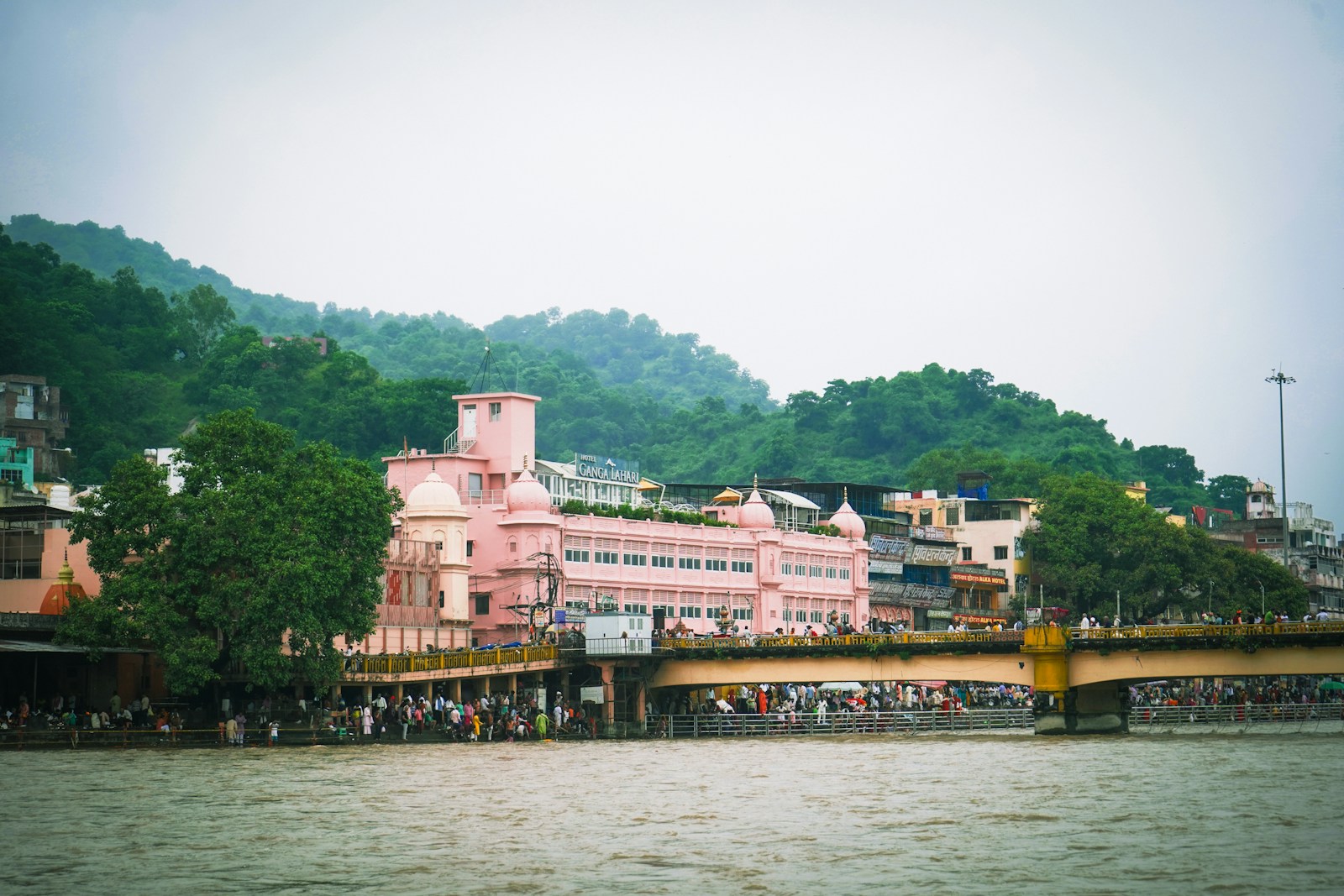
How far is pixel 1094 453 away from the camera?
188 metres

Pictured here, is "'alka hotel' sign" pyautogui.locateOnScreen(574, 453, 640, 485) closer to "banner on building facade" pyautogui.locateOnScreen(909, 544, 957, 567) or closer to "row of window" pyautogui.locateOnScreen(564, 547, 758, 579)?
"row of window" pyautogui.locateOnScreen(564, 547, 758, 579)

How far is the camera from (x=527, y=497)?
9938cm

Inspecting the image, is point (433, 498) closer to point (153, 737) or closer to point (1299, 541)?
point (153, 737)

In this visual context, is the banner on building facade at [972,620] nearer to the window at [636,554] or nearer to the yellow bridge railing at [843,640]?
the window at [636,554]

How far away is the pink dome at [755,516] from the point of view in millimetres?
113062

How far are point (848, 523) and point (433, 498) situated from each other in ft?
115

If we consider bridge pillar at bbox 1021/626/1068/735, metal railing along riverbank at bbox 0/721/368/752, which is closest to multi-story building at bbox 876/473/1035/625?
bridge pillar at bbox 1021/626/1068/735

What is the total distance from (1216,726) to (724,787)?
3951 centimetres

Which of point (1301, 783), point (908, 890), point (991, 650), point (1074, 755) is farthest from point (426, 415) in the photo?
point (908, 890)

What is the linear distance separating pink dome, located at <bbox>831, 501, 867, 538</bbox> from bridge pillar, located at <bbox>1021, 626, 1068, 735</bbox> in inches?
1614

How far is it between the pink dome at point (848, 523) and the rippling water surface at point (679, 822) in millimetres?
53507

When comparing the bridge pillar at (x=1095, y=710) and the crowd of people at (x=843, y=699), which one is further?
the crowd of people at (x=843, y=699)

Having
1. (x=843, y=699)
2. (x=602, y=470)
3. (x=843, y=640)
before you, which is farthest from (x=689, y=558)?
(x=843, y=640)

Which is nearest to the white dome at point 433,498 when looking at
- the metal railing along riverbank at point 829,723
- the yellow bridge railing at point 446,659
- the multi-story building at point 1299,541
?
the yellow bridge railing at point 446,659
